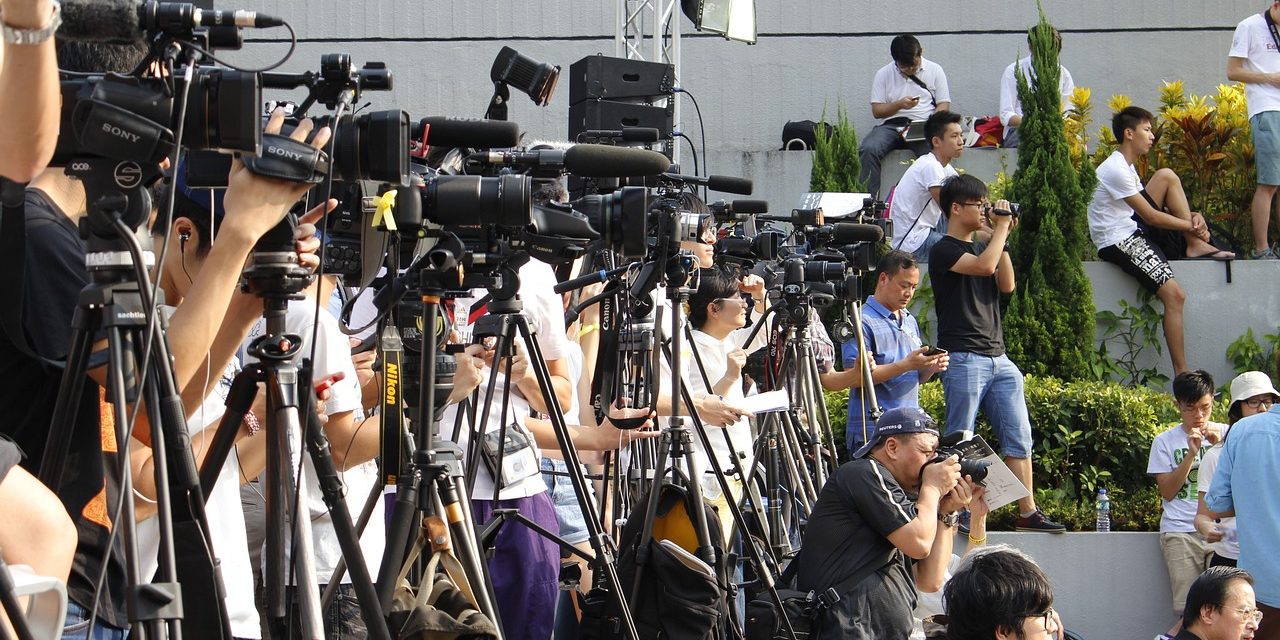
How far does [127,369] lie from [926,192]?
7122 mm

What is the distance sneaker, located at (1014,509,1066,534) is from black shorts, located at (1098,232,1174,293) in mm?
2613

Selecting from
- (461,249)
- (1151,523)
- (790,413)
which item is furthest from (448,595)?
(1151,523)

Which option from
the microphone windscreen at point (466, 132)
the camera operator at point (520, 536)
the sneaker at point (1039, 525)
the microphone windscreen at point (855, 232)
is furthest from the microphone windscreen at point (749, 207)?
the sneaker at point (1039, 525)

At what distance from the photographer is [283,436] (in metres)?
2.28

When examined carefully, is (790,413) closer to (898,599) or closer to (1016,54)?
(898,599)

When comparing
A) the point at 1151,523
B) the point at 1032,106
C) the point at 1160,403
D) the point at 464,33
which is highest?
the point at 464,33

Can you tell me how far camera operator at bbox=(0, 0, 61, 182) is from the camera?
5.72ft

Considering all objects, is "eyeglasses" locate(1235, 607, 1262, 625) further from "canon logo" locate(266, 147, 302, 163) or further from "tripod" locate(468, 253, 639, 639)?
"canon logo" locate(266, 147, 302, 163)

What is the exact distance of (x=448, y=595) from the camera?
9.04 feet

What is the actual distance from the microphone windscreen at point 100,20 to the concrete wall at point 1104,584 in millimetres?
5598

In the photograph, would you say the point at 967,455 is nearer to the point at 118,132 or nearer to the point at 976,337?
the point at 976,337

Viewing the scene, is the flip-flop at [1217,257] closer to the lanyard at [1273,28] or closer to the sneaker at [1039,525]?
the lanyard at [1273,28]

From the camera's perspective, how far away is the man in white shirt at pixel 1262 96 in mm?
9102

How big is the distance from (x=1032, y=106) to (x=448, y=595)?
7.19 meters
